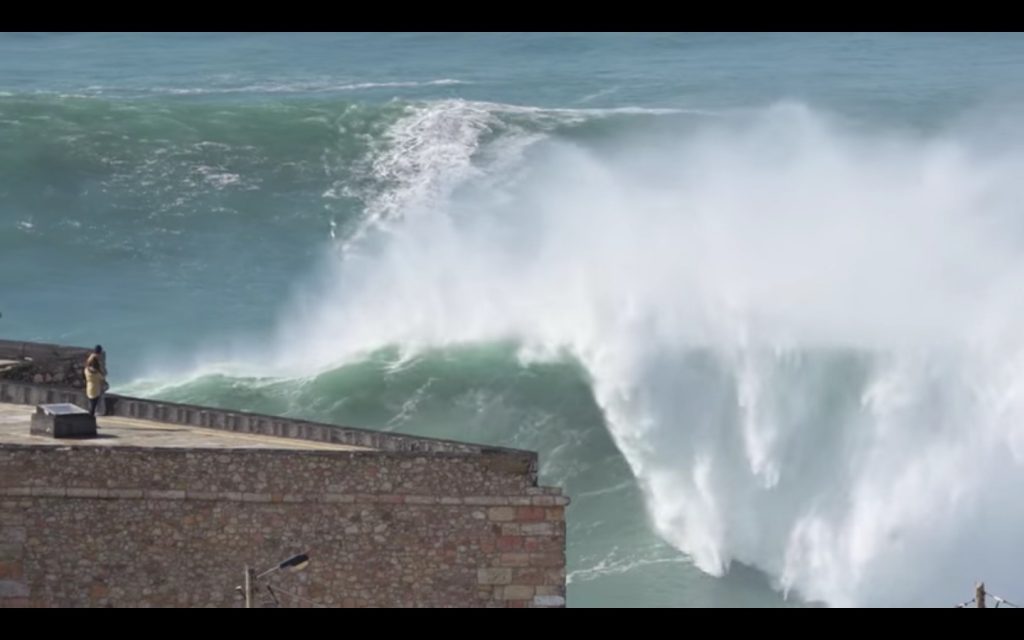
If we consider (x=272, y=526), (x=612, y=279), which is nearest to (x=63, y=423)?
(x=272, y=526)

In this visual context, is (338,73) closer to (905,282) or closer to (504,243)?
(504,243)

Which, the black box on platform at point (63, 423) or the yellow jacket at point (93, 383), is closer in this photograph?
the black box on platform at point (63, 423)

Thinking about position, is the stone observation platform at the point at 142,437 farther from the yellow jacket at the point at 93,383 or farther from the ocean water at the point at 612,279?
the ocean water at the point at 612,279

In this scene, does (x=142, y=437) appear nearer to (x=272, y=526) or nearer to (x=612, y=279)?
(x=272, y=526)

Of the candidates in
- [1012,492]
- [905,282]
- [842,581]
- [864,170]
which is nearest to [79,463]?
[842,581]

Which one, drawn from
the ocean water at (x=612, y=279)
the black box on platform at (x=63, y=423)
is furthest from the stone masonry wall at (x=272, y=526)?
the ocean water at (x=612, y=279)

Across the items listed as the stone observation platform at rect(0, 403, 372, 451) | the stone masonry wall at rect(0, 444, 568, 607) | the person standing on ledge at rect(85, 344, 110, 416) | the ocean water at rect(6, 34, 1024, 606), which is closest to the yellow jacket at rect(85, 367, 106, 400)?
the person standing on ledge at rect(85, 344, 110, 416)
